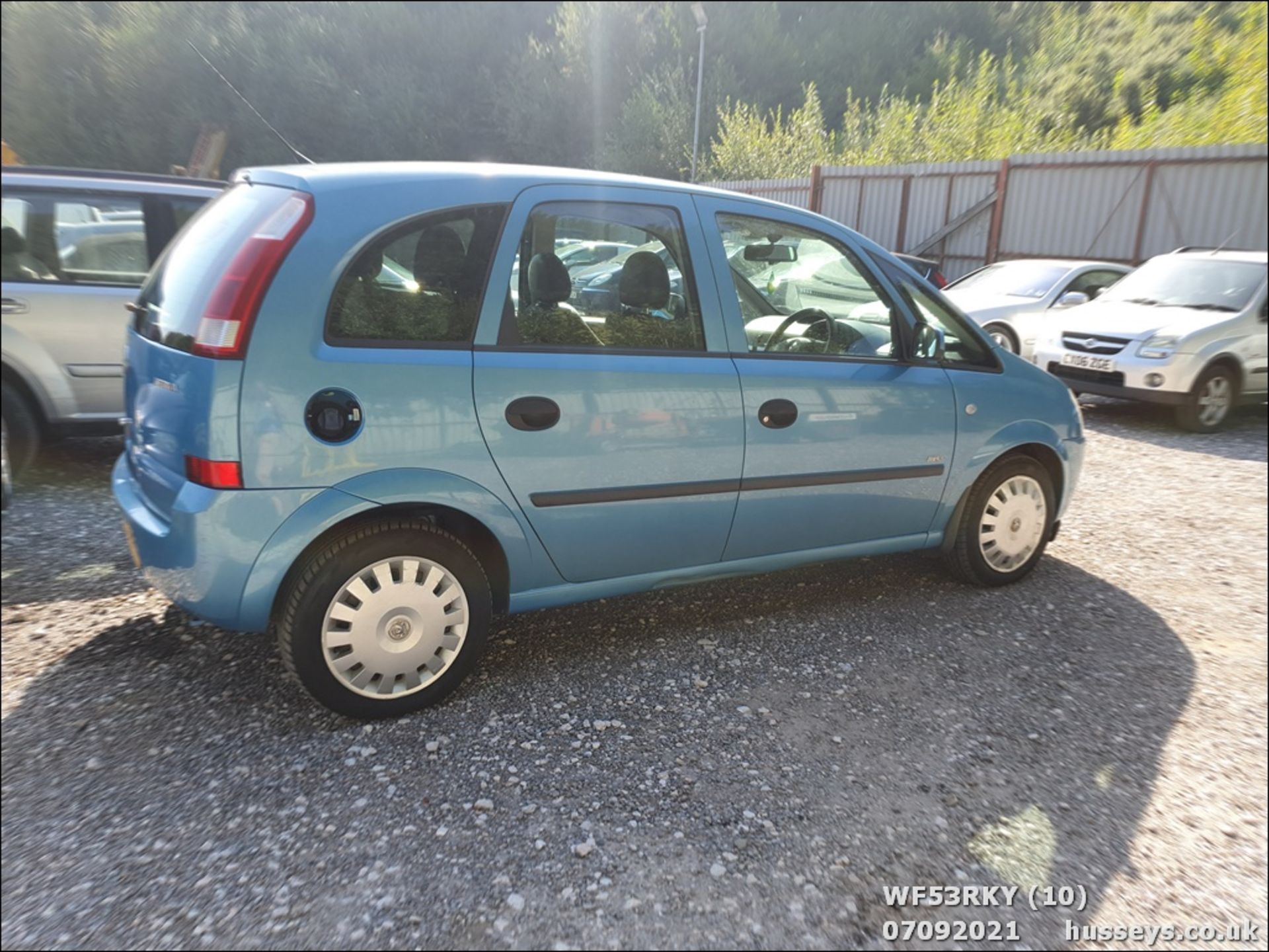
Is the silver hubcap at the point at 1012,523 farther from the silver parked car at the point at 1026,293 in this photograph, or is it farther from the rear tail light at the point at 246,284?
the silver parked car at the point at 1026,293

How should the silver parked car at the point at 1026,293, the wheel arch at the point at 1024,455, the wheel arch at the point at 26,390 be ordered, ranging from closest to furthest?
the wheel arch at the point at 1024,455
the wheel arch at the point at 26,390
the silver parked car at the point at 1026,293

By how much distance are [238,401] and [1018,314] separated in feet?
31.6

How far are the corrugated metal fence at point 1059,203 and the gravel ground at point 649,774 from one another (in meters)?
9.78

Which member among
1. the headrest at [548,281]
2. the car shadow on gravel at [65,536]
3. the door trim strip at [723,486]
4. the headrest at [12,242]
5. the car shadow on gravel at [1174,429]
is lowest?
the car shadow on gravel at [65,536]

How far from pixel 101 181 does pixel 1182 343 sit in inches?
332

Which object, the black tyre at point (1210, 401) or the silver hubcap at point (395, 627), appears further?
the black tyre at point (1210, 401)

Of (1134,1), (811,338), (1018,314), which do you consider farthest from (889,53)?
(811,338)

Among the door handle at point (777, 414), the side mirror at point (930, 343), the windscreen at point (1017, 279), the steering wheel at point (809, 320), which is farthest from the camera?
the windscreen at point (1017, 279)

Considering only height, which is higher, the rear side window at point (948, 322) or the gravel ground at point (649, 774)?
the rear side window at point (948, 322)

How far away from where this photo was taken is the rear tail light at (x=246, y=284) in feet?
8.07

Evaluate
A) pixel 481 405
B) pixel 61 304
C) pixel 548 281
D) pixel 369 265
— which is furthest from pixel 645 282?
pixel 61 304

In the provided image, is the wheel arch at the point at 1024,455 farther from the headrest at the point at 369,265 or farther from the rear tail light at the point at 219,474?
the rear tail light at the point at 219,474

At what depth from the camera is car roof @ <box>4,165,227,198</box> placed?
16.4ft

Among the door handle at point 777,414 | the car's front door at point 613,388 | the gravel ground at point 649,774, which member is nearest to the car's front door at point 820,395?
the door handle at point 777,414
